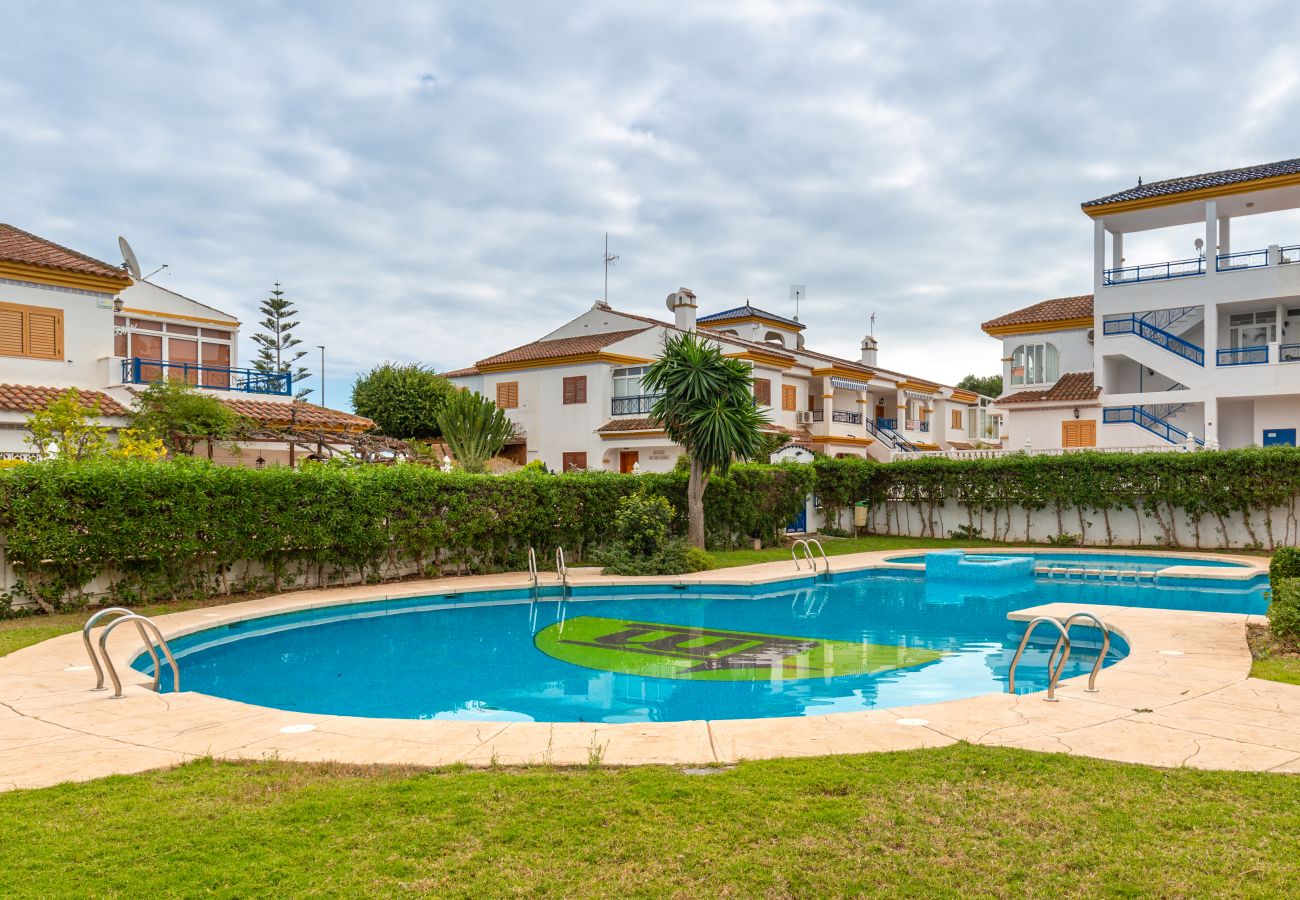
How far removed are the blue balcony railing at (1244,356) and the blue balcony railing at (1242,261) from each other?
284 centimetres

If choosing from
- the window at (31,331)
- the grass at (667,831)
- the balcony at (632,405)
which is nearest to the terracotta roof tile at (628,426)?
the balcony at (632,405)

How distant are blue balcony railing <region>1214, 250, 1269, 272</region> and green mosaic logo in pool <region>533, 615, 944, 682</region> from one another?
25.7 metres

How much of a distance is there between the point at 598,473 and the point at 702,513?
10.0ft

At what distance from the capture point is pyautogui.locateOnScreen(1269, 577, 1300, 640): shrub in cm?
1003

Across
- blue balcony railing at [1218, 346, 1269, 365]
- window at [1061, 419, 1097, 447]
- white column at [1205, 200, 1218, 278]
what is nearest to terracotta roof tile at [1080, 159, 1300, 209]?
white column at [1205, 200, 1218, 278]

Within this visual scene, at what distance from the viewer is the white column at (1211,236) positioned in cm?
3019

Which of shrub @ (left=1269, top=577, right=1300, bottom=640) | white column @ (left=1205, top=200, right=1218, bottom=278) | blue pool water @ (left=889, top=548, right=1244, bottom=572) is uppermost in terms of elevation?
white column @ (left=1205, top=200, right=1218, bottom=278)

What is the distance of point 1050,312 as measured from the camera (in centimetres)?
3781

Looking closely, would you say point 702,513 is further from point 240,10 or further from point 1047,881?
point 1047,881

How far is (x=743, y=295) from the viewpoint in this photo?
50.5 m

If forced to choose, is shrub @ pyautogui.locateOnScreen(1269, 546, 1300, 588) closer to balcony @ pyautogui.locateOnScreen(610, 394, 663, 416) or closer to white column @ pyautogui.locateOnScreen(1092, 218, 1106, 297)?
white column @ pyautogui.locateOnScreen(1092, 218, 1106, 297)

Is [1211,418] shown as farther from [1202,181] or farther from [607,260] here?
[607,260]

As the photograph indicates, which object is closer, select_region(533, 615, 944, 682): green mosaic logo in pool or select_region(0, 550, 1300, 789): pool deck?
select_region(0, 550, 1300, 789): pool deck

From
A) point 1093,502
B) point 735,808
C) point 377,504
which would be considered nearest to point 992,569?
point 1093,502
